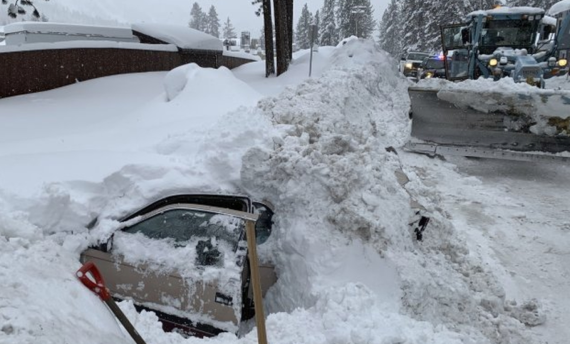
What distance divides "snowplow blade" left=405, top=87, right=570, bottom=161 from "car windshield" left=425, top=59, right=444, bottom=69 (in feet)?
48.5

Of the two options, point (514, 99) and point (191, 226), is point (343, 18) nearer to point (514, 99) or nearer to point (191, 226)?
point (514, 99)

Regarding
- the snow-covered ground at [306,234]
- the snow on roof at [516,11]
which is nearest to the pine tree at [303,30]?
the snow on roof at [516,11]

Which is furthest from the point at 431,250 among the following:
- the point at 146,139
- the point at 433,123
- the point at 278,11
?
the point at 278,11

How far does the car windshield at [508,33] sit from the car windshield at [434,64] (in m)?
9.15

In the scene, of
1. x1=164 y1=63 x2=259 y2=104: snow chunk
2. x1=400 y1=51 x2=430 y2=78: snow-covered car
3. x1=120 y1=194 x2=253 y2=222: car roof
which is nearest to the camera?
x1=120 y1=194 x2=253 y2=222: car roof

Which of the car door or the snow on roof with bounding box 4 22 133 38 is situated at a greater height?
the snow on roof with bounding box 4 22 133 38

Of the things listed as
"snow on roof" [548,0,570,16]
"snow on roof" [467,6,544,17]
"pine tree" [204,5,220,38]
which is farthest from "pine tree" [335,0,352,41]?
"snow on roof" [467,6,544,17]

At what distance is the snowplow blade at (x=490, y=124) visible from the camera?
873cm

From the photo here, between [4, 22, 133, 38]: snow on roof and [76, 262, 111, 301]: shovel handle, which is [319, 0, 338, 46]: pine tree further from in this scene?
[76, 262, 111, 301]: shovel handle

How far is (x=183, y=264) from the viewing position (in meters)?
3.71

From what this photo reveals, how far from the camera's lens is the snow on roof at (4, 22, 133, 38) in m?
18.2

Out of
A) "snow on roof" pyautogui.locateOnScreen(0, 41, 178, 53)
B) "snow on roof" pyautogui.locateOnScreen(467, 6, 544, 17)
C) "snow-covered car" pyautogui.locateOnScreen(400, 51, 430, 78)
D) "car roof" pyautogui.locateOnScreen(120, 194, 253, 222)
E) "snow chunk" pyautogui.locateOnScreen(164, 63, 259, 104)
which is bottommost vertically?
"snow-covered car" pyautogui.locateOnScreen(400, 51, 430, 78)

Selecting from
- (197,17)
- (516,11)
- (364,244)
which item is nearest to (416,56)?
(516,11)

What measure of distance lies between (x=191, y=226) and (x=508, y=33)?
13.6 m
